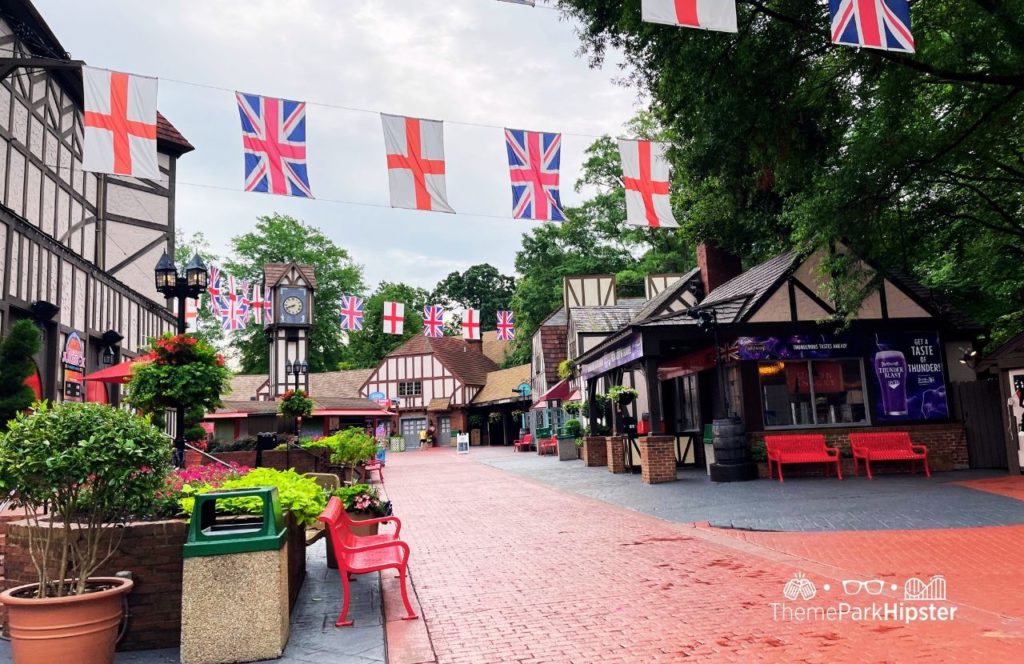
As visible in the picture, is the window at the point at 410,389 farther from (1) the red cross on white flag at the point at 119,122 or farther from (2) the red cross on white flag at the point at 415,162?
(1) the red cross on white flag at the point at 119,122

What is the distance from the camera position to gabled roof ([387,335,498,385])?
48.4m

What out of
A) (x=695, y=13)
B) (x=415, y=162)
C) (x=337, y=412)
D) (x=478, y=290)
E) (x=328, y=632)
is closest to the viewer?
(x=328, y=632)

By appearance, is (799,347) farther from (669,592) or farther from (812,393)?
(669,592)

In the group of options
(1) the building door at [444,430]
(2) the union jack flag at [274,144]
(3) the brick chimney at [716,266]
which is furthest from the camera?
(1) the building door at [444,430]

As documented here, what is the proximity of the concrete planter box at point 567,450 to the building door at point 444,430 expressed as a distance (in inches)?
965

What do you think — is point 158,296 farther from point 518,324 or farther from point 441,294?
point 441,294

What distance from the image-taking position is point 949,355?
15.1 metres

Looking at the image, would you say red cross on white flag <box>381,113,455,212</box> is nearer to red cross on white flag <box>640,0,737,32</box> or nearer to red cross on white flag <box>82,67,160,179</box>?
red cross on white flag <box>82,67,160,179</box>

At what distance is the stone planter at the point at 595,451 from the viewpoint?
66.4 ft

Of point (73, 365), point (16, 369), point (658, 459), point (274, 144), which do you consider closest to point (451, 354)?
point (73, 365)

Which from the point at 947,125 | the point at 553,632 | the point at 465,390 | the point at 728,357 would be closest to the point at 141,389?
the point at 553,632

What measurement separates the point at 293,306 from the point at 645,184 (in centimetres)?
2621

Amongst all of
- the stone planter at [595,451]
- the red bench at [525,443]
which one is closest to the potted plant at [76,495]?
the stone planter at [595,451]

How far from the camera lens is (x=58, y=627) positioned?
155 inches
